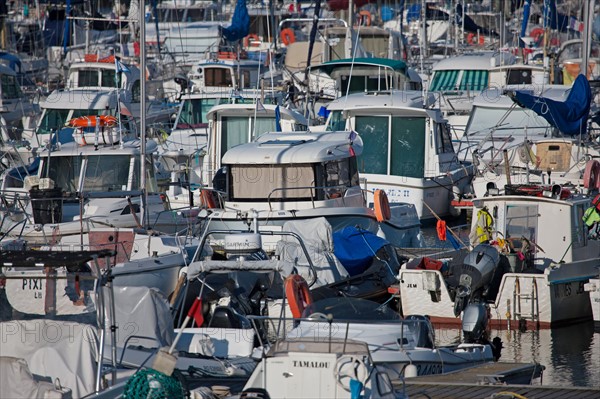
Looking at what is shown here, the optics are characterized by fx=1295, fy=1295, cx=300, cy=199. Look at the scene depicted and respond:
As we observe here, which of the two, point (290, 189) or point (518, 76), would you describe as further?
point (518, 76)

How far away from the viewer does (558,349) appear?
1541 cm

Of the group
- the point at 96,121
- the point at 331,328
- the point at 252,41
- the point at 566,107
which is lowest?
the point at 252,41

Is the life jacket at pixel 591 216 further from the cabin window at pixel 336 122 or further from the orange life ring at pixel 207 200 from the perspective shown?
the cabin window at pixel 336 122

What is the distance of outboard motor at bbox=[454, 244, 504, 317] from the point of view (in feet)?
53.1

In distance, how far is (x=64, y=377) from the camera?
10086mm

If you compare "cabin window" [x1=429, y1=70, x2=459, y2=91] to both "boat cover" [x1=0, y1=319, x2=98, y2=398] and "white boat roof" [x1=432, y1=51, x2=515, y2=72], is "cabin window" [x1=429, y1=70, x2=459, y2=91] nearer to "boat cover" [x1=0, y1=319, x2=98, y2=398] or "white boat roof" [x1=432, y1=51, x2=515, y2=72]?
"white boat roof" [x1=432, y1=51, x2=515, y2=72]

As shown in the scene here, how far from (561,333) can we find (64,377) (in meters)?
7.97

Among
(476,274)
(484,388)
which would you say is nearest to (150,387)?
(484,388)

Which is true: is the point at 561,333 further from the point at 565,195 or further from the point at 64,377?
the point at 64,377

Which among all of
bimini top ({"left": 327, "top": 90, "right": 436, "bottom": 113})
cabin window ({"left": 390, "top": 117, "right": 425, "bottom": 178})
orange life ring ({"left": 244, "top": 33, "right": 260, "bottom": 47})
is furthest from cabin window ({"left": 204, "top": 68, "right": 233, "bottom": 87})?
orange life ring ({"left": 244, "top": 33, "right": 260, "bottom": 47})

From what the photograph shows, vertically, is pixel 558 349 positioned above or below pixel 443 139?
below

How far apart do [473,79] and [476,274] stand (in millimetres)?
16327

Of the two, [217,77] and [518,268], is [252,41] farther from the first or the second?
[518,268]

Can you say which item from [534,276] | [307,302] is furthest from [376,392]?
[534,276]
